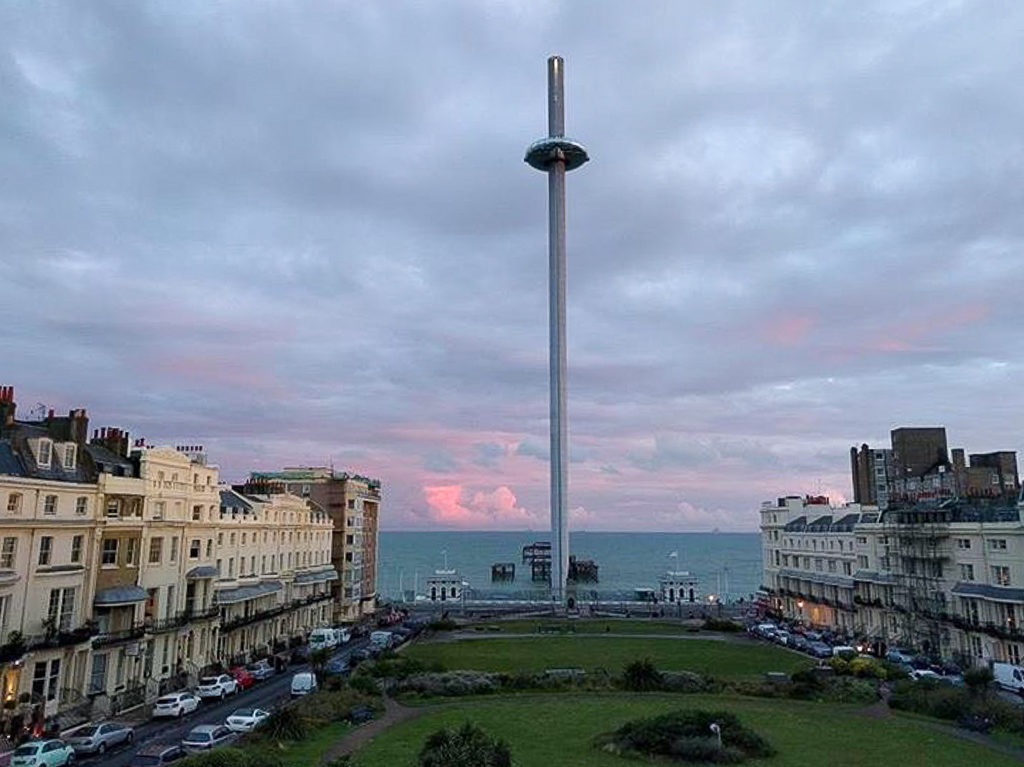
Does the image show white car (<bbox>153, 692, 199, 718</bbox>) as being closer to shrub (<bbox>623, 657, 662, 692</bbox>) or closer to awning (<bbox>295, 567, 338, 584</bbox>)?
shrub (<bbox>623, 657, 662, 692</bbox>)

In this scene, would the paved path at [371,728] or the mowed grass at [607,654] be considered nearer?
the paved path at [371,728]

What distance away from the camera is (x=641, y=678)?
164 feet

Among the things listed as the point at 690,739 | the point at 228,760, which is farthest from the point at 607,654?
the point at 228,760

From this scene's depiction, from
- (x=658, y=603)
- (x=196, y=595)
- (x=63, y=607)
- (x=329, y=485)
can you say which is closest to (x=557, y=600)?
(x=658, y=603)

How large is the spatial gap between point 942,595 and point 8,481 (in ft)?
220

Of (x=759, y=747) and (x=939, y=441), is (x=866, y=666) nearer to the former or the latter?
(x=759, y=747)

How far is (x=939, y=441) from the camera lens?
4126 inches

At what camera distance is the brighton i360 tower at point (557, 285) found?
122 m

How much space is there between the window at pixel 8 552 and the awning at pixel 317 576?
40.6 metres

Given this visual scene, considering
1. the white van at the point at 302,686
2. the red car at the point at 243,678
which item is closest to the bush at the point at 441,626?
the red car at the point at 243,678

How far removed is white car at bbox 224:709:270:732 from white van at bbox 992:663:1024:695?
147ft

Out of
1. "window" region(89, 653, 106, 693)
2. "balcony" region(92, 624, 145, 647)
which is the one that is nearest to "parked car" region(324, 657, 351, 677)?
"balcony" region(92, 624, 145, 647)

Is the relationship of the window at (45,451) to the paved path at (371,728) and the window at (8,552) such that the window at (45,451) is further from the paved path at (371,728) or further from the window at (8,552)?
the paved path at (371,728)

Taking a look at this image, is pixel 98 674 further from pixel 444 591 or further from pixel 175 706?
pixel 444 591
